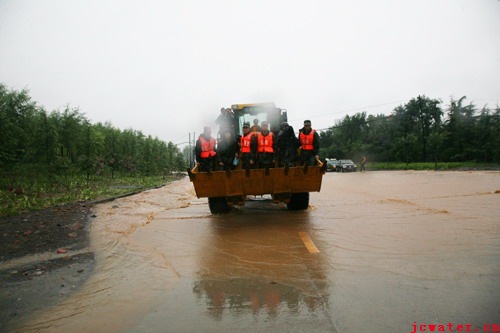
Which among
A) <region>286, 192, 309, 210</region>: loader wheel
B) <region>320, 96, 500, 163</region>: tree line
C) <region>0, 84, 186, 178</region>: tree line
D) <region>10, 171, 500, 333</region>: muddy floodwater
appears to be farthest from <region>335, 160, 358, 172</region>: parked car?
<region>10, 171, 500, 333</region>: muddy floodwater

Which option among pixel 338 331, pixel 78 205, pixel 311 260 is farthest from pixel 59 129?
pixel 338 331

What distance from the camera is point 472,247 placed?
219 inches

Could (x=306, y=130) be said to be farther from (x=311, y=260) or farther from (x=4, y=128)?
(x=4, y=128)

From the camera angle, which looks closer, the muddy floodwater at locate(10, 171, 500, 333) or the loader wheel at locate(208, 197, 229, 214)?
the muddy floodwater at locate(10, 171, 500, 333)

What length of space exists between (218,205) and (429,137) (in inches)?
2137

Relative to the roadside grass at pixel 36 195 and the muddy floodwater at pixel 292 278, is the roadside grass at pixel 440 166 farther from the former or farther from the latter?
the roadside grass at pixel 36 195

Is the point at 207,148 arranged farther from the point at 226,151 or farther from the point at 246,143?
the point at 246,143

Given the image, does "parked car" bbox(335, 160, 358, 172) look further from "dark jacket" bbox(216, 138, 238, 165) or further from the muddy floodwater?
"dark jacket" bbox(216, 138, 238, 165)

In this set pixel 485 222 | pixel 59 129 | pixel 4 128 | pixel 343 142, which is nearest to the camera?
pixel 485 222

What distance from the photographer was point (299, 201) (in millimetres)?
9938

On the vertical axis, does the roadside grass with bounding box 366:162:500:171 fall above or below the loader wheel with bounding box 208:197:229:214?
below

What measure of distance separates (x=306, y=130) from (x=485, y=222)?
167 inches

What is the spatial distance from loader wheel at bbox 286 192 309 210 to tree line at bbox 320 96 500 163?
41.1 m

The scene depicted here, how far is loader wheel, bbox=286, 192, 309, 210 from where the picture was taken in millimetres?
9797
